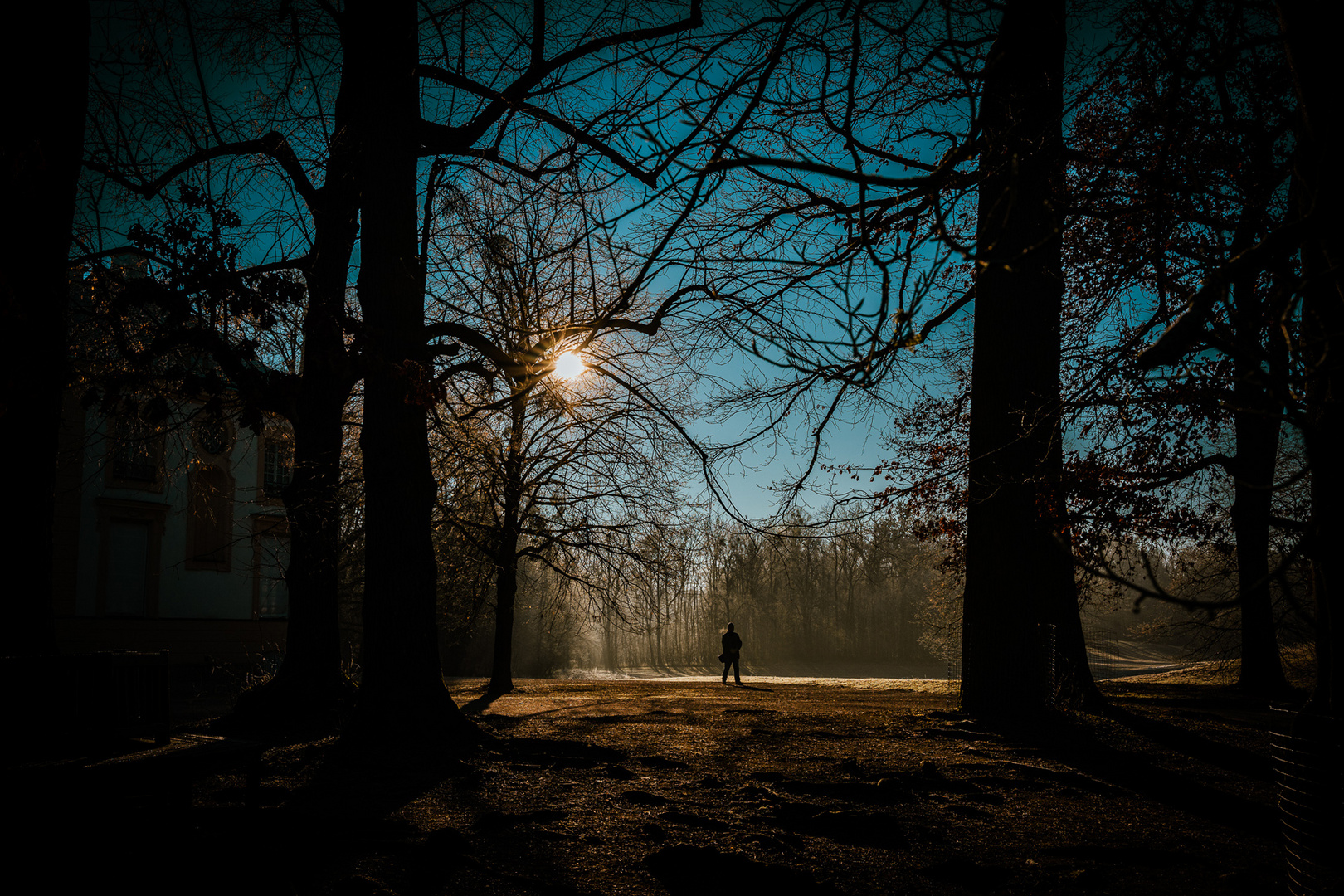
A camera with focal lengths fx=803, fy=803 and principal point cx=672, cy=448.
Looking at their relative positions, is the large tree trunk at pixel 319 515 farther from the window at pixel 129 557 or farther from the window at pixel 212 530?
the window at pixel 129 557

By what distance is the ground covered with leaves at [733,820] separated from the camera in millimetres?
3621

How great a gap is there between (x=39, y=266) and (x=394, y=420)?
3.03 m

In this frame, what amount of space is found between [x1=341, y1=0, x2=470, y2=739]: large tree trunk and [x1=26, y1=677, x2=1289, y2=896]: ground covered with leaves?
723 mm

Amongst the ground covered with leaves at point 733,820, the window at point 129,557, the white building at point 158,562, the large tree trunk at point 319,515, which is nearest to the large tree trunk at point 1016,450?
the ground covered with leaves at point 733,820

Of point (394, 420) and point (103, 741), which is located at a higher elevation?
point (394, 420)

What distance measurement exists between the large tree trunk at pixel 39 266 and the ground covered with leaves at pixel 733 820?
211 centimetres

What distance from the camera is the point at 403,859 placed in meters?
3.80

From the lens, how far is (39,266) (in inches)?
227

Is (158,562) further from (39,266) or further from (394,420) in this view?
(39,266)

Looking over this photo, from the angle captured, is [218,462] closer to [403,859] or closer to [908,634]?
[403,859]

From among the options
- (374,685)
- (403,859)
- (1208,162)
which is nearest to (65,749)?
(403,859)

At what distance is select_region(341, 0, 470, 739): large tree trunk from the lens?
761 centimetres

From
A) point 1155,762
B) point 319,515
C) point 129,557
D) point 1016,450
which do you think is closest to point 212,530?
point 129,557

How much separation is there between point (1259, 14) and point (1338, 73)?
341 centimetres
